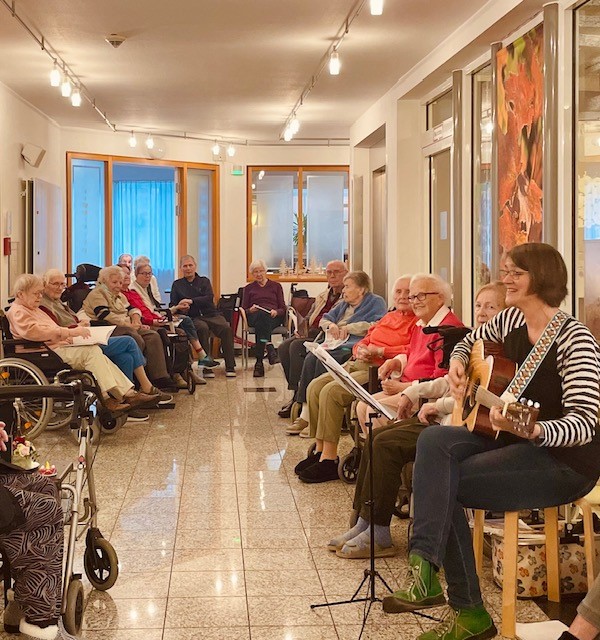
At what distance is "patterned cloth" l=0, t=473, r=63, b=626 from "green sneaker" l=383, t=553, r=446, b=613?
1.07 m

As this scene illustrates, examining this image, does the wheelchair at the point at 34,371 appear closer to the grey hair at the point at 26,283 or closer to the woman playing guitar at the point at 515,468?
the grey hair at the point at 26,283

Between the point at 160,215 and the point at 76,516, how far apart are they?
10.7 meters

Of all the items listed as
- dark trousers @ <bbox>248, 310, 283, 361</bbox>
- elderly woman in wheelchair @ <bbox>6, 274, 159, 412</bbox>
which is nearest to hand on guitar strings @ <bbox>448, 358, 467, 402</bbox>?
elderly woman in wheelchair @ <bbox>6, 274, 159, 412</bbox>

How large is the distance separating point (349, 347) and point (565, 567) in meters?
3.42

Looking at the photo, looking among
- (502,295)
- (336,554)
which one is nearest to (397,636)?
(336,554)

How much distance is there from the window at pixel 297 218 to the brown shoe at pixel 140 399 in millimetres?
6372

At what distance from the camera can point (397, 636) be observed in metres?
3.38

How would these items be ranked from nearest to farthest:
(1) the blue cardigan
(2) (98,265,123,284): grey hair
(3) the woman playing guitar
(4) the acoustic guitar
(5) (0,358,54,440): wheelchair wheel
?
1. (4) the acoustic guitar
2. (3) the woman playing guitar
3. (5) (0,358,54,440): wheelchair wheel
4. (1) the blue cardigan
5. (2) (98,265,123,284): grey hair

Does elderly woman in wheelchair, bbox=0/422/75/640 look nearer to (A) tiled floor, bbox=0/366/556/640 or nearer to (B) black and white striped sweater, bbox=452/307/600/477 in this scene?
(A) tiled floor, bbox=0/366/556/640

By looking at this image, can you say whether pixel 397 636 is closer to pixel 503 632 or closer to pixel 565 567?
pixel 503 632

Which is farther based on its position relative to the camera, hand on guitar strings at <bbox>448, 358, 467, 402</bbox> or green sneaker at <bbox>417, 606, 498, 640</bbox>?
hand on guitar strings at <bbox>448, 358, 467, 402</bbox>

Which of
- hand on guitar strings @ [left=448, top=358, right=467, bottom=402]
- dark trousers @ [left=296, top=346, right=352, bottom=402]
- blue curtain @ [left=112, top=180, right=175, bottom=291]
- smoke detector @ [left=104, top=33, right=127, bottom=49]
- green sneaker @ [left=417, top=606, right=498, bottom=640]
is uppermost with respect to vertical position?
smoke detector @ [left=104, top=33, right=127, bottom=49]

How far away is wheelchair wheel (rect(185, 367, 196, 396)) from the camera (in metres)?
9.35

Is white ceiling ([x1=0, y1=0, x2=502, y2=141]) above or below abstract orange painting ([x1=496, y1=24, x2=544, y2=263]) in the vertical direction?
above
